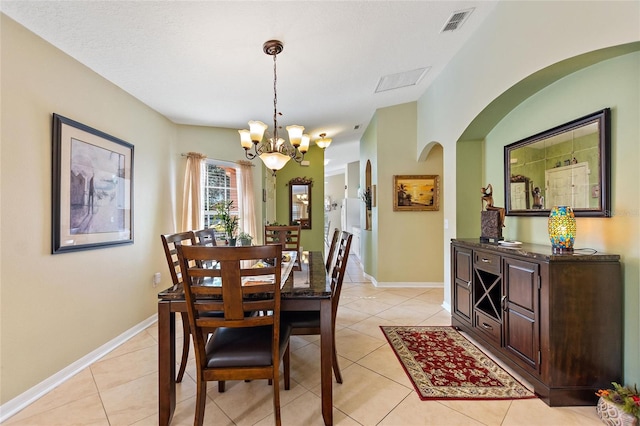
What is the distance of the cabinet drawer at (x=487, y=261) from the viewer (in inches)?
83.7

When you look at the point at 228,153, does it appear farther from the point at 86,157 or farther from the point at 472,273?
the point at 472,273

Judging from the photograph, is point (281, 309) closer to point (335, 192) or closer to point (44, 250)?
point (44, 250)

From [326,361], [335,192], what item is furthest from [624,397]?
[335,192]

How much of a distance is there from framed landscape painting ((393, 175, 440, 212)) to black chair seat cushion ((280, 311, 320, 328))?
9.42ft

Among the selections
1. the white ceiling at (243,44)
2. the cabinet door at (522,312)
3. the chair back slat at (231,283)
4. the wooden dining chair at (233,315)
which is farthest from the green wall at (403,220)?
the chair back slat at (231,283)

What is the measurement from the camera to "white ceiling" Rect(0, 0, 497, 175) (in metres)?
1.84

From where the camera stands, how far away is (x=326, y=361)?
4.92 feet

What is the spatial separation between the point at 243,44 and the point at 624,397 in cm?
352

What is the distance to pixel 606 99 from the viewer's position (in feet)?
5.70

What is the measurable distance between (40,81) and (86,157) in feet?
1.98

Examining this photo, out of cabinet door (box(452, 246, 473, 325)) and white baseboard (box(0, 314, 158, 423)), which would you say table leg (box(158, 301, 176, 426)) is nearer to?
white baseboard (box(0, 314, 158, 423))

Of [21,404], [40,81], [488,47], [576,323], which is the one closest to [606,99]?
[488,47]

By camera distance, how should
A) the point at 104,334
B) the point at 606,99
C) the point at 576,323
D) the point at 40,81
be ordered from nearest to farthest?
the point at 576,323 → the point at 606,99 → the point at 40,81 → the point at 104,334

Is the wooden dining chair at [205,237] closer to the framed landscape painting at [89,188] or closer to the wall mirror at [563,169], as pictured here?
the framed landscape painting at [89,188]
